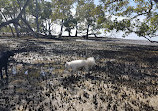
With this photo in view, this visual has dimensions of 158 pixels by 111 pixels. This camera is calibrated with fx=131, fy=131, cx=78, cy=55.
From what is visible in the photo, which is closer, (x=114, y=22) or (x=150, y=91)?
(x=150, y=91)

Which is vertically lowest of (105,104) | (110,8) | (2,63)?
(105,104)

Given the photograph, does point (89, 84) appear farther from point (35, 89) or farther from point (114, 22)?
point (114, 22)

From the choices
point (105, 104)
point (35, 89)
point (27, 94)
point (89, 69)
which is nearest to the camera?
point (105, 104)

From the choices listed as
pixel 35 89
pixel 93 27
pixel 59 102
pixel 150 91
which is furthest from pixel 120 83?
pixel 93 27

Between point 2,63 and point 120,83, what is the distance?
24.3 ft

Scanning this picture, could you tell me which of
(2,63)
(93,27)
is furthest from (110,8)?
(93,27)

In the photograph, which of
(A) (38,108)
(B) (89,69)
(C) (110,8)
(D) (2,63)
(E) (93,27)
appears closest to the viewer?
(A) (38,108)

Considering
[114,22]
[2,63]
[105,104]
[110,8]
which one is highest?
[110,8]

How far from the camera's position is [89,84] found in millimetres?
8047

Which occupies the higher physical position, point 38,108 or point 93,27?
point 93,27

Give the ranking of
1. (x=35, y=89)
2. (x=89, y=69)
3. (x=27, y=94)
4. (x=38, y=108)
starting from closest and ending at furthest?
1. (x=38, y=108)
2. (x=27, y=94)
3. (x=35, y=89)
4. (x=89, y=69)

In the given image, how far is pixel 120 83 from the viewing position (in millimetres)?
8359

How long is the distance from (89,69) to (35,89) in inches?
204

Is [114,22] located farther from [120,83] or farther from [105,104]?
[105,104]
